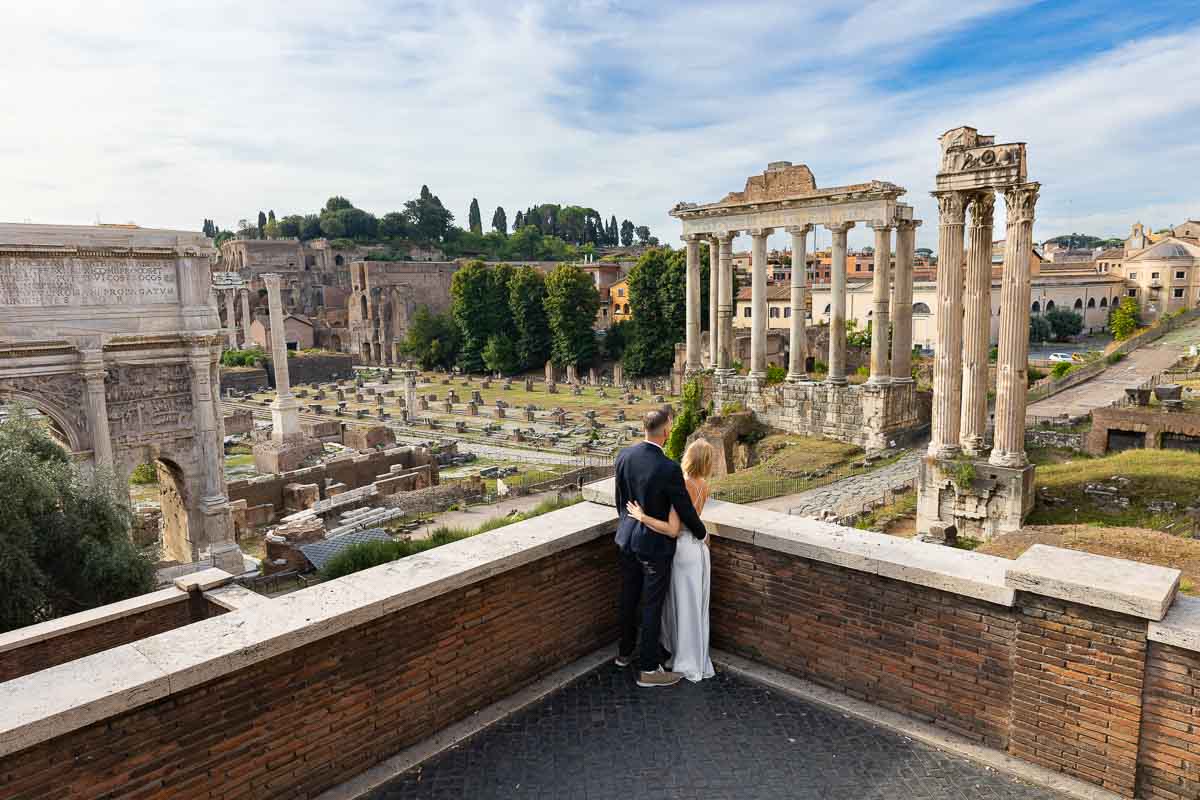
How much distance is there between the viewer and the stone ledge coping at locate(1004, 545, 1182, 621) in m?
3.44

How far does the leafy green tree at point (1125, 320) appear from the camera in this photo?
166 ft

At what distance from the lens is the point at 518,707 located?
14.6 ft

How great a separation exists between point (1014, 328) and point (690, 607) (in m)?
10.6

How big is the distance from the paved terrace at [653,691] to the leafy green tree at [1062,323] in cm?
5673

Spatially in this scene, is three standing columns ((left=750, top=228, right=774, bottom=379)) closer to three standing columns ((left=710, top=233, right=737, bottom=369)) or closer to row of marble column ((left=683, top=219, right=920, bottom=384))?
row of marble column ((left=683, top=219, right=920, bottom=384))

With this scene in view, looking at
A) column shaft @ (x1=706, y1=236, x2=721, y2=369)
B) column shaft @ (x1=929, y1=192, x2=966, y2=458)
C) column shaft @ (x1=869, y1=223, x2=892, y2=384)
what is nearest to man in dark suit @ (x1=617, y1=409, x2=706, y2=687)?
column shaft @ (x1=929, y1=192, x2=966, y2=458)

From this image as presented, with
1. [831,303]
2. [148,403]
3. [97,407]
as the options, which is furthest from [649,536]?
[831,303]

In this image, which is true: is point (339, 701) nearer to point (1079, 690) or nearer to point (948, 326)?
point (1079, 690)

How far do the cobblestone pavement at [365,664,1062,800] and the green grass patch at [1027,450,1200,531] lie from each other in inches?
405

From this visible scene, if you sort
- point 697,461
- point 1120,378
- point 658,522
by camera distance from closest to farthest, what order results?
1. point 658,522
2. point 697,461
3. point 1120,378

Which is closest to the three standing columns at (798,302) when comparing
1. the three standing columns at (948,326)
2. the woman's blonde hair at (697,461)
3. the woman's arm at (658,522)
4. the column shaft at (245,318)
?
the three standing columns at (948,326)

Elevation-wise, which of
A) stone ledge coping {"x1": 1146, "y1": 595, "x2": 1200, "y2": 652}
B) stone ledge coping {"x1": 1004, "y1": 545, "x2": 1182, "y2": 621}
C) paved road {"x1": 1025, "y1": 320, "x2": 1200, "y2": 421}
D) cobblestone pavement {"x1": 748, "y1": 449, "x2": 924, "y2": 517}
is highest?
stone ledge coping {"x1": 1004, "y1": 545, "x2": 1182, "y2": 621}

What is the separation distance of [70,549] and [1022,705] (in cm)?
1244

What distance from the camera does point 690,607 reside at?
184 inches
